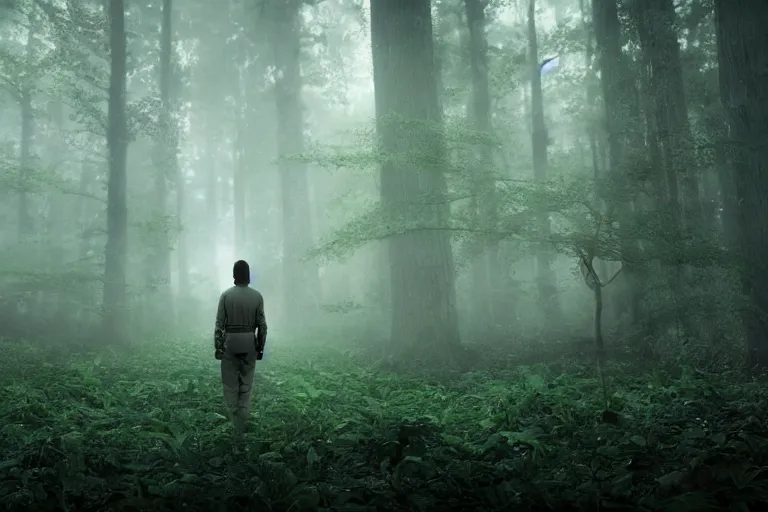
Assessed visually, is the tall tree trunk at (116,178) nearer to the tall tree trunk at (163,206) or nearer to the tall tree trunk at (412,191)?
the tall tree trunk at (163,206)

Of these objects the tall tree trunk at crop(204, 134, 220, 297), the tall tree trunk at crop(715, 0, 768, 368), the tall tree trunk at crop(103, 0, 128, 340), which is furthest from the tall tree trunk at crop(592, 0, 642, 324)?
the tall tree trunk at crop(204, 134, 220, 297)

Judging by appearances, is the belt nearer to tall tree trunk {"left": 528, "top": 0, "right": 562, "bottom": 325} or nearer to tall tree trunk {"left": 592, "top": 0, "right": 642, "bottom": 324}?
tall tree trunk {"left": 592, "top": 0, "right": 642, "bottom": 324}

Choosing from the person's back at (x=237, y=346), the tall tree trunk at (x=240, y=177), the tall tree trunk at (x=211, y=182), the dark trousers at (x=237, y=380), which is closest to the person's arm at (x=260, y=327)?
the person's back at (x=237, y=346)

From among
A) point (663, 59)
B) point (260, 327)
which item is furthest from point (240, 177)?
point (260, 327)

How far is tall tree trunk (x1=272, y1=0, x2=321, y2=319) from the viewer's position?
71.3 feet

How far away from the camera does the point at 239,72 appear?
31.8m

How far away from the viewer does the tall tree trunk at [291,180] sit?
71.3 ft

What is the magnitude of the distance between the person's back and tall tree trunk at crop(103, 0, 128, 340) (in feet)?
34.7

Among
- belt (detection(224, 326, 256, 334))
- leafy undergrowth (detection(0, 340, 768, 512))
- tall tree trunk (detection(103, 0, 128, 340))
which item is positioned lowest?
leafy undergrowth (detection(0, 340, 768, 512))

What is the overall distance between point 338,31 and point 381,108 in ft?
73.9

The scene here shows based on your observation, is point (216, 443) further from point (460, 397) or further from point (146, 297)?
point (146, 297)

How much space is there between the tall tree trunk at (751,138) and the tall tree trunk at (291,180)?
14.9 metres

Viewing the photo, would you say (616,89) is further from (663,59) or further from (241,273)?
(241,273)

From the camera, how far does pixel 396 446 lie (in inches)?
204
